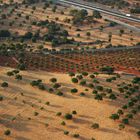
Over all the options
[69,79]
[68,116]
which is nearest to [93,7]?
[69,79]

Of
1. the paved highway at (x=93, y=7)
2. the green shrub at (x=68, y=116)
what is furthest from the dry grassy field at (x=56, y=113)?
the paved highway at (x=93, y=7)

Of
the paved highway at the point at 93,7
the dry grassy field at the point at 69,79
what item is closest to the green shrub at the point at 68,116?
the dry grassy field at the point at 69,79

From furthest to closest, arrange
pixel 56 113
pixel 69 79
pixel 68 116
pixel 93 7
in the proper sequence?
pixel 93 7, pixel 69 79, pixel 56 113, pixel 68 116

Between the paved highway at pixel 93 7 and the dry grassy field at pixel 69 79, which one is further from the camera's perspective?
the paved highway at pixel 93 7

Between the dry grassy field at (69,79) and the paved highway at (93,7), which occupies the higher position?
the paved highway at (93,7)

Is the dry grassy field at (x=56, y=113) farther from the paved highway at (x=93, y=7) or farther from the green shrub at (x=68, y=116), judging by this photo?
the paved highway at (x=93, y=7)

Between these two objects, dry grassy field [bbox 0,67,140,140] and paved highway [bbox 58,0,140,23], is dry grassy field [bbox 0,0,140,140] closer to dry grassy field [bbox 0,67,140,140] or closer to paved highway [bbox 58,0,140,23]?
dry grassy field [bbox 0,67,140,140]

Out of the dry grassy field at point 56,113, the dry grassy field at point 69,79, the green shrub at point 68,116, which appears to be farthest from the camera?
the green shrub at point 68,116

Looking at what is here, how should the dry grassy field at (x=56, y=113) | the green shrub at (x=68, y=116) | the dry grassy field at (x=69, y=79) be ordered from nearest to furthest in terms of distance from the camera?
the dry grassy field at (x=56, y=113) → the dry grassy field at (x=69, y=79) → the green shrub at (x=68, y=116)

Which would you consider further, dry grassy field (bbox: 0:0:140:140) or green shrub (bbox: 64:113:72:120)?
green shrub (bbox: 64:113:72:120)

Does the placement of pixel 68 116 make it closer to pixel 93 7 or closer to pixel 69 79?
pixel 69 79

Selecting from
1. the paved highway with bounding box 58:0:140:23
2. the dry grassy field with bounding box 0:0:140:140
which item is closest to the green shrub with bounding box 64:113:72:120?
the dry grassy field with bounding box 0:0:140:140

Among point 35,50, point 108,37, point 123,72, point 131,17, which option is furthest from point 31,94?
point 131,17
